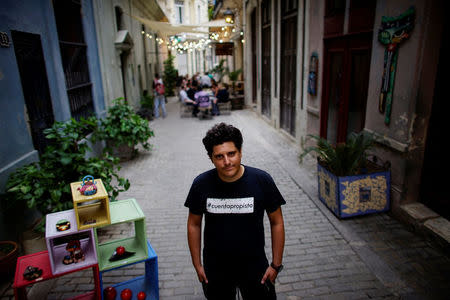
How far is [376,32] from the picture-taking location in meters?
4.95

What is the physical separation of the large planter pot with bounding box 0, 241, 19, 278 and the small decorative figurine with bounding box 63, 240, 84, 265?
1.22 metres

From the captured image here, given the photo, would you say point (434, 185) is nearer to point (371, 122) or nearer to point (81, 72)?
point (371, 122)

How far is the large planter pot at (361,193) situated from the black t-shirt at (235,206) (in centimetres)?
266

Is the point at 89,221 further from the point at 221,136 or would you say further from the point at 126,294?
the point at 221,136

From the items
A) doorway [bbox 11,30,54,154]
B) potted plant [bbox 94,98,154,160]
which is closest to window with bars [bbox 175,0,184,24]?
potted plant [bbox 94,98,154,160]

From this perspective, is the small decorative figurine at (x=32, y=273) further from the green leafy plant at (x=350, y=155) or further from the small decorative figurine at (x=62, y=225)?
the green leafy plant at (x=350, y=155)

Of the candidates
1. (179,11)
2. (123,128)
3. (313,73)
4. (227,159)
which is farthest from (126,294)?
(179,11)

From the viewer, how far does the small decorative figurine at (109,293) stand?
10.5 ft

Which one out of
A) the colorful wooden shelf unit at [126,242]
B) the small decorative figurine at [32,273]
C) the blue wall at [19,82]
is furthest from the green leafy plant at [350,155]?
the blue wall at [19,82]

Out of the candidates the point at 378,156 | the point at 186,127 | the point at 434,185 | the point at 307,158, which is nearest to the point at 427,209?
the point at 434,185

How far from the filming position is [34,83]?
17.6 ft

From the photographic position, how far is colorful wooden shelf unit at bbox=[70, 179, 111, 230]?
9.31 ft

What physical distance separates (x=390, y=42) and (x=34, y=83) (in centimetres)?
585

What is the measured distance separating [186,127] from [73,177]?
8.34m
